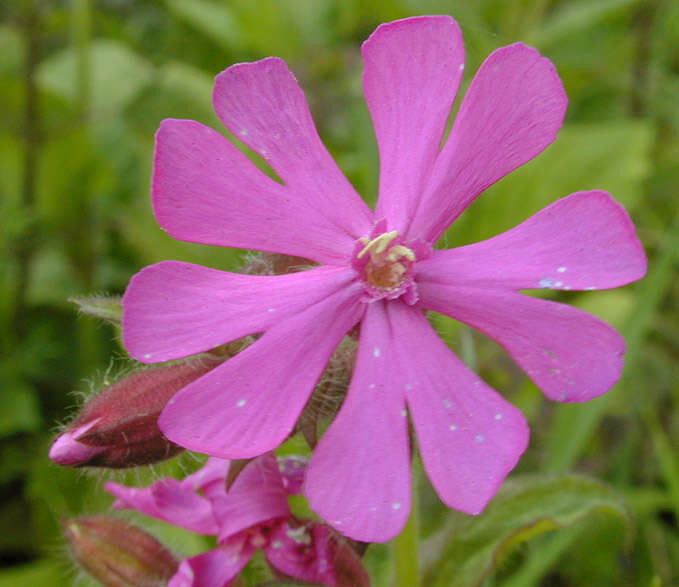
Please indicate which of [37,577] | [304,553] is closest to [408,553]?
[304,553]

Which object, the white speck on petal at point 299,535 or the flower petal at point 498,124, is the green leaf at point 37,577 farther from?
the flower petal at point 498,124

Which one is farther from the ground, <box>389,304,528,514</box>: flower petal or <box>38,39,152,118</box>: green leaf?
<box>38,39,152,118</box>: green leaf

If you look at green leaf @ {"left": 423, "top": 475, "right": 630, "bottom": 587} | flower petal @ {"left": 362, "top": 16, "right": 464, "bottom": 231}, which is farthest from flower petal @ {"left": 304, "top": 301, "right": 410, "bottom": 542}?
green leaf @ {"left": 423, "top": 475, "right": 630, "bottom": 587}

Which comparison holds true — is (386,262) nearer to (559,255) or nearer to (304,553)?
Result: (559,255)

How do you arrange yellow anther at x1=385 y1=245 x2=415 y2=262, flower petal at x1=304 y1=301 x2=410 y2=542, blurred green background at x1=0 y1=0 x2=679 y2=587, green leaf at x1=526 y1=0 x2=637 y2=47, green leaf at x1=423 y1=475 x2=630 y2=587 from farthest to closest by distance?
green leaf at x1=526 y1=0 x2=637 y2=47 → blurred green background at x1=0 y1=0 x2=679 y2=587 → green leaf at x1=423 y1=475 x2=630 y2=587 → yellow anther at x1=385 y1=245 x2=415 y2=262 → flower petal at x1=304 y1=301 x2=410 y2=542

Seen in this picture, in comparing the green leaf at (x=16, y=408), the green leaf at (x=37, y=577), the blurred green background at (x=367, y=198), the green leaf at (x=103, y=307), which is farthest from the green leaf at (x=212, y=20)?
the green leaf at (x=103, y=307)

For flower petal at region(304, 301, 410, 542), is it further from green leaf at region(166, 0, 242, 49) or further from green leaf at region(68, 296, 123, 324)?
green leaf at region(166, 0, 242, 49)
